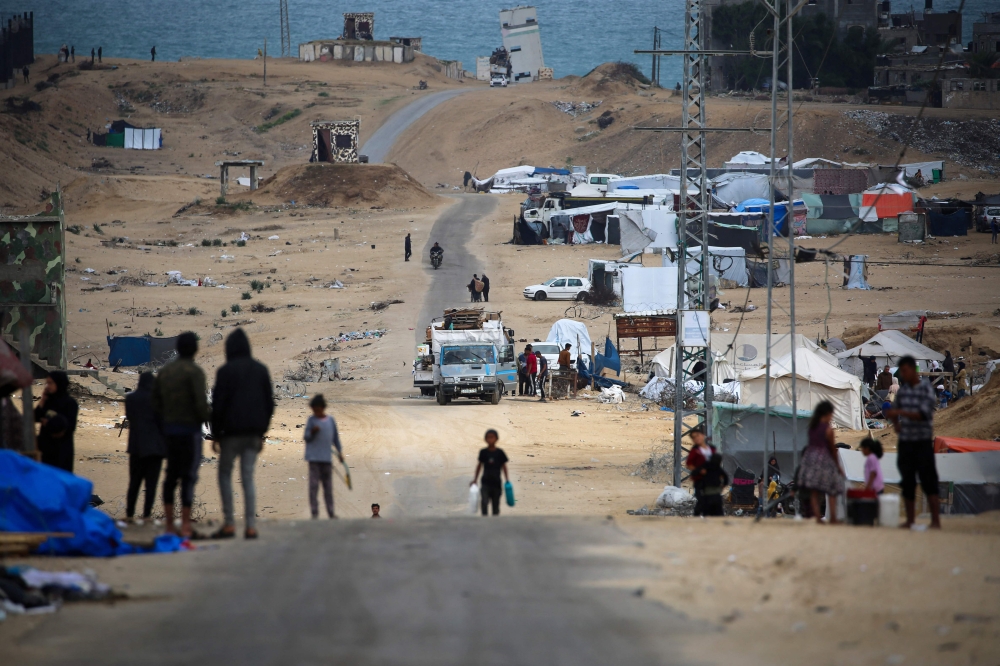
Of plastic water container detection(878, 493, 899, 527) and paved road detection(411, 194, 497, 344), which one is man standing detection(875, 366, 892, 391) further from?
plastic water container detection(878, 493, 899, 527)

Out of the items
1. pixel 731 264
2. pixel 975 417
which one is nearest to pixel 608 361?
pixel 975 417

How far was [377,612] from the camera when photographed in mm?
6895

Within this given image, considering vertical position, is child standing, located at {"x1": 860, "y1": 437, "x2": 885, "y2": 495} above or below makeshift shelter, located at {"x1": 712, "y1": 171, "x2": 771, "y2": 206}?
below

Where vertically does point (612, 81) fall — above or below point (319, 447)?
above

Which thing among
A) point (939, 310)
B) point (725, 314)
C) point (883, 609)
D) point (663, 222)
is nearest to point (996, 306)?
point (939, 310)

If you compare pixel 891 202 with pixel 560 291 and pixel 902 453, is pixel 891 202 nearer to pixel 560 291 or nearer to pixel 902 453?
pixel 560 291

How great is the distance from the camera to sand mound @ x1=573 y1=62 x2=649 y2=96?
4188 inches

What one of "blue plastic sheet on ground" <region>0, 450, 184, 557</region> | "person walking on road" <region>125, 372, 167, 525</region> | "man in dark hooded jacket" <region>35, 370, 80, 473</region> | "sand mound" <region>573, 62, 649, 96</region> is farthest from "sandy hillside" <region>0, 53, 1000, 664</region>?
"man in dark hooded jacket" <region>35, 370, 80, 473</region>

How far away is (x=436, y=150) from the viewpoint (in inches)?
3602

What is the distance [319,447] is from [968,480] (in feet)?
31.4

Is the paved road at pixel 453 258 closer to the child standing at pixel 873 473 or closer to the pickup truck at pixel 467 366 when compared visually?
the pickup truck at pixel 467 366

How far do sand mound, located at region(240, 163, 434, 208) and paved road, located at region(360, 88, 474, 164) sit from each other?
629 inches

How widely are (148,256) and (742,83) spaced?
219 feet

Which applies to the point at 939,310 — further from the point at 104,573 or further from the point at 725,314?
the point at 104,573
